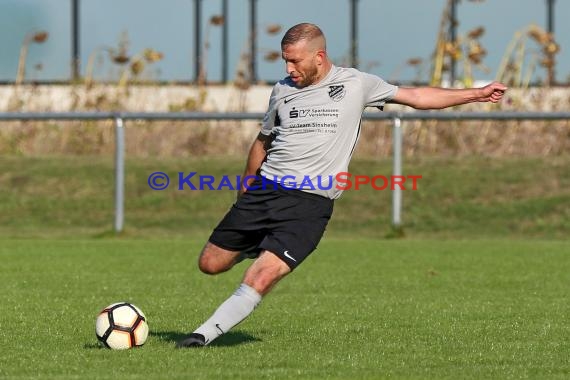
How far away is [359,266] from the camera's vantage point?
13.5 metres

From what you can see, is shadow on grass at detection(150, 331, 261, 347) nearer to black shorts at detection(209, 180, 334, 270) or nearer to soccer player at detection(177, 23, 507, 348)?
soccer player at detection(177, 23, 507, 348)

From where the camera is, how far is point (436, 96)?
846 cm

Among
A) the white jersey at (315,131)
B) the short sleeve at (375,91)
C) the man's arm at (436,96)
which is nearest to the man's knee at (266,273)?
the white jersey at (315,131)

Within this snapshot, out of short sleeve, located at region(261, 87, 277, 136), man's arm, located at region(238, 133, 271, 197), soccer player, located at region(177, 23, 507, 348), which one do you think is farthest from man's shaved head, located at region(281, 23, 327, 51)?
man's arm, located at region(238, 133, 271, 197)

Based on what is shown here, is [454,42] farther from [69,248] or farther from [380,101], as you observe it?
[380,101]

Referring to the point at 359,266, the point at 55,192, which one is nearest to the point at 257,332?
the point at 359,266

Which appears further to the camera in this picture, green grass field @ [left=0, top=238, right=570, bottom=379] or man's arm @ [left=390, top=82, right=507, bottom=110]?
man's arm @ [left=390, top=82, right=507, bottom=110]

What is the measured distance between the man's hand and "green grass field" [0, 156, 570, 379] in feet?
5.02

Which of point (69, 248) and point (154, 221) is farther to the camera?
point (154, 221)

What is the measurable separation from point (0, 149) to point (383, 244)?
7.71 m

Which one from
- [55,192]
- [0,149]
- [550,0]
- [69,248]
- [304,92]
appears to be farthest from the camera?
[550,0]

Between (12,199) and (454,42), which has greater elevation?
(454,42)

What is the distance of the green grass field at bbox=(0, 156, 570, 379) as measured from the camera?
7434 millimetres

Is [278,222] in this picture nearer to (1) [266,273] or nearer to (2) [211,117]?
(1) [266,273]
